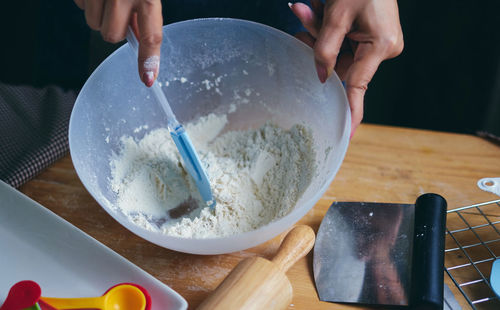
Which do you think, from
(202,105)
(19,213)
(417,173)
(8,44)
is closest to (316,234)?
(417,173)

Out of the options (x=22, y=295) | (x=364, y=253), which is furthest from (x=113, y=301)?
(x=364, y=253)

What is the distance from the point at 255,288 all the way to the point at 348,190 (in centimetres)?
41

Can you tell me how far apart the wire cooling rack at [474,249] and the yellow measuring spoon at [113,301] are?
0.55 m

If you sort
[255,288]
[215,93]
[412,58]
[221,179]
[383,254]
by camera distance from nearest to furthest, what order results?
[255,288]
[383,254]
[221,179]
[215,93]
[412,58]

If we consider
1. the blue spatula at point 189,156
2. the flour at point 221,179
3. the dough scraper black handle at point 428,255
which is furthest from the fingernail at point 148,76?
the dough scraper black handle at point 428,255

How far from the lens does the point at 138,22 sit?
73 cm

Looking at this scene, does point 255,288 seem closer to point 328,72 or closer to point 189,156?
point 189,156

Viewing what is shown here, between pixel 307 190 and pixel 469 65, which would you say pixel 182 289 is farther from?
pixel 469 65

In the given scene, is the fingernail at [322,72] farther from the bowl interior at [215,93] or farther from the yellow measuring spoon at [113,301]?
the yellow measuring spoon at [113,301]

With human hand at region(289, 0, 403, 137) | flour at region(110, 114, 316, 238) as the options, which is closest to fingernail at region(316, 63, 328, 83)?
human hand at region(289, 0, 403, 137)

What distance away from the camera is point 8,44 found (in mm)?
2008

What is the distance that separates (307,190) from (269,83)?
32 centimetres

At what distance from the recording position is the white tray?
74 cm

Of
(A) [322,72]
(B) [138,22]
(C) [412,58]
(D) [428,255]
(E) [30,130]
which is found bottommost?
(C) [412,58]
